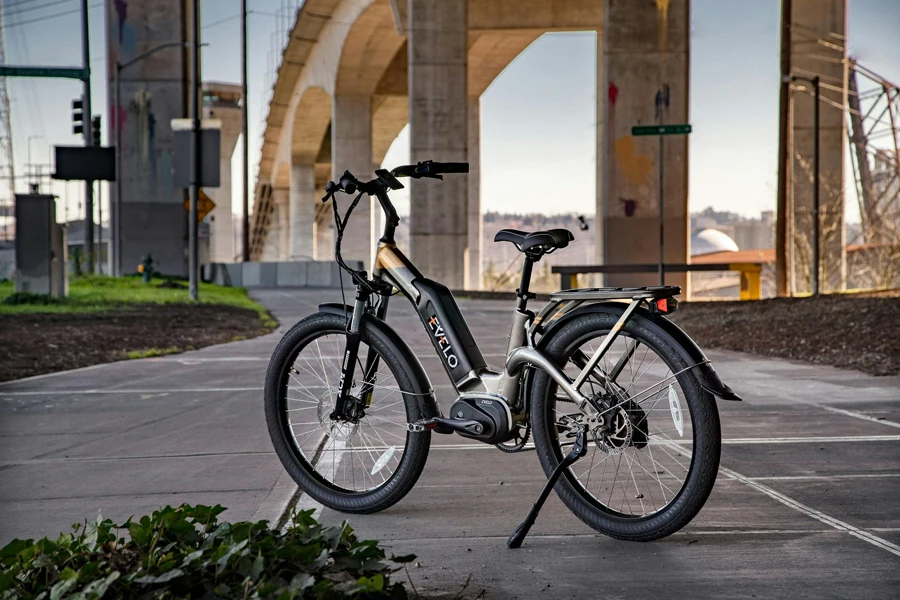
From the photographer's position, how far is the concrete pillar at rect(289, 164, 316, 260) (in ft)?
212

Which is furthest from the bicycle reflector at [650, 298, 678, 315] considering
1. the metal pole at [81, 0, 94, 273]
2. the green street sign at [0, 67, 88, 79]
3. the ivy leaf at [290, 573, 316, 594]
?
the metal pole at [81, 0, 94, 273]

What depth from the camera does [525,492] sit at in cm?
444

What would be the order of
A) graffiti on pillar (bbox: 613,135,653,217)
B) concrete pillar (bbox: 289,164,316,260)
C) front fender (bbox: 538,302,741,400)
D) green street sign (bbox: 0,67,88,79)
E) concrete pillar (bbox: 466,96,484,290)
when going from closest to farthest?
front fender (bbox: 538,302,741,400) → green street sign (bbox: 0,67,88,79) → graffiti on pillar (bbox: 613,135,653,217) → concrete pillar (bbox: 466,96,484,290) → concrete pillar (bbox: 289,164,316,260)

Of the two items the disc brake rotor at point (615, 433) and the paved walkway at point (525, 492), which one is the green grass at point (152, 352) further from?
the disc brake rotor at point (615, 433)

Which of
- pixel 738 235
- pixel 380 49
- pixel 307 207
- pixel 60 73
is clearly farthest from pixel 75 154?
pixel 738 235

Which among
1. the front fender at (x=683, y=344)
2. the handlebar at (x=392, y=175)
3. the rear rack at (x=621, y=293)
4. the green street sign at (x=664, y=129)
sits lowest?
the front fender at (x=683, y=344)

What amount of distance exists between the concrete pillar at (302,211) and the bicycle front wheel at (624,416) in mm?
60072

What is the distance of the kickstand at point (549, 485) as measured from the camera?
357cm

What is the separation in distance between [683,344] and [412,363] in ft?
3.76

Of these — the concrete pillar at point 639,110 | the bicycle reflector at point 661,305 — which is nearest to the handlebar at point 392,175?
the bicycle reflector at point 661,305

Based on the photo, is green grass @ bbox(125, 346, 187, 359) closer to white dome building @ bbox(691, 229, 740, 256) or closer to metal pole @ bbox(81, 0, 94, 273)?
metal pole @ bbox(81, 0, 94, 273)

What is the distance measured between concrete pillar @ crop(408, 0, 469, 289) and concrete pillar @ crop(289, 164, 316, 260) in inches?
1287

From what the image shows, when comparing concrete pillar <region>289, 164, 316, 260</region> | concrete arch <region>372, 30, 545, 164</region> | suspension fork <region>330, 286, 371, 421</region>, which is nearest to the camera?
suspension fork <region>330, 286, 371, 421</region>

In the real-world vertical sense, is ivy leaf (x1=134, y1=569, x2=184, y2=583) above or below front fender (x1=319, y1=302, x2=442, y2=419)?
below
